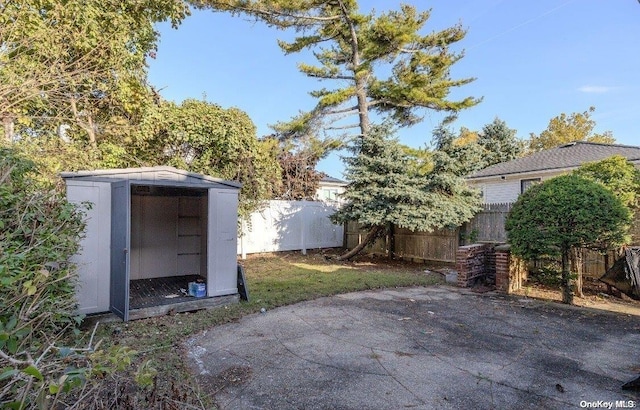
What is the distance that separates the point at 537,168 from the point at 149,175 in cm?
1281

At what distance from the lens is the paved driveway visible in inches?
117

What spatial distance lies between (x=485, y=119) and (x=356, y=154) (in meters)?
14.6

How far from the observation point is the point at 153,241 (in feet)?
26.0

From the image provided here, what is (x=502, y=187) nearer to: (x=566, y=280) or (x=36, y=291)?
(x=566, y=280)

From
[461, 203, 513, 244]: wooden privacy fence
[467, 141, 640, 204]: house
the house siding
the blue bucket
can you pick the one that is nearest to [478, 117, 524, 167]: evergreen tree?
[467, 141, 640, 204]: house

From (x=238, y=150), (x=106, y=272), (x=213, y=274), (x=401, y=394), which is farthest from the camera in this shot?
(x=238, y=150)

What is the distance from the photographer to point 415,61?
13211 millimetres

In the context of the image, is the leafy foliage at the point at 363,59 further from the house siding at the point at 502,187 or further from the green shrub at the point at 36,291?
the green shrub at the point at 36,291

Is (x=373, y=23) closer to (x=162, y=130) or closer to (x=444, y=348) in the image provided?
(x=162, y=130)

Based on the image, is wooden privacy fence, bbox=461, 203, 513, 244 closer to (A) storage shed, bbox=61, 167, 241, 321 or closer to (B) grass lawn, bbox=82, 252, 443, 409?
(B) grass lawn, bbox=82, 252, 443, 409

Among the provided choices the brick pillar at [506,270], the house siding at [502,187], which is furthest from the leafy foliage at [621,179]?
the house siding at [502,187]

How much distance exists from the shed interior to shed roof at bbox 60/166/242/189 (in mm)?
1778

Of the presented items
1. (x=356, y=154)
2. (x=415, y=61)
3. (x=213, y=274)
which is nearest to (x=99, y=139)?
(x=213, y=274)

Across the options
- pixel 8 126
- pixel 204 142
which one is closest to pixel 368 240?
pixel 204 142
